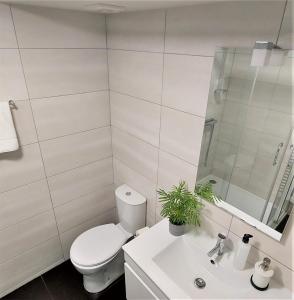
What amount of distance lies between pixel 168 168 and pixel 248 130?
0.58 m

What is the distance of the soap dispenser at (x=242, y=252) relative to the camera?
113 centimetres

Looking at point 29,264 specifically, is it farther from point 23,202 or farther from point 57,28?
point 57,28

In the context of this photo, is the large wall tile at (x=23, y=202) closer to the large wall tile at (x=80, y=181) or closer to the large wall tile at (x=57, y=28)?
the large wall tile at (x=80, y=181)

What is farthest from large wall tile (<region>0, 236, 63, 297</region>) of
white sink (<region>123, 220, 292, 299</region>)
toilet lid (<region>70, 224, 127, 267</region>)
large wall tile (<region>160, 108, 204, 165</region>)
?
large wall tile (<region>160, 108, 204, 165</region>)

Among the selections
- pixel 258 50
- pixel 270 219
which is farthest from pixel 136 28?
pixel 270 219

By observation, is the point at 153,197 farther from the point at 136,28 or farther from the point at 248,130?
the point at 136,28

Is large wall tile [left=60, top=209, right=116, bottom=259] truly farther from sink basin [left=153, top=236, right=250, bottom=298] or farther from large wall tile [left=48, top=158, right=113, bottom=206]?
sink basin [left=153, top=236, right=250, bottom=298]

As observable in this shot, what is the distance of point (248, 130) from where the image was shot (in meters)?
1.13

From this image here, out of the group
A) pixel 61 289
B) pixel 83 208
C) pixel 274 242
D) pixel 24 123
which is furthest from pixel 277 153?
pixel 61 289

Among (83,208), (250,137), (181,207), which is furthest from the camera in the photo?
(83,208)

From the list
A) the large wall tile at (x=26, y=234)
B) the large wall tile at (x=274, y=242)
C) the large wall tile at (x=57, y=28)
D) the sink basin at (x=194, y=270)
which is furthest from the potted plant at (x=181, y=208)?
the large wall tile at (x=57, y=28)

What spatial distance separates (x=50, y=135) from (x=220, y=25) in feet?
4.10

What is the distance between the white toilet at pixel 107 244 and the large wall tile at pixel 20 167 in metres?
0.64

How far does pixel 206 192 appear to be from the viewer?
1.32m
